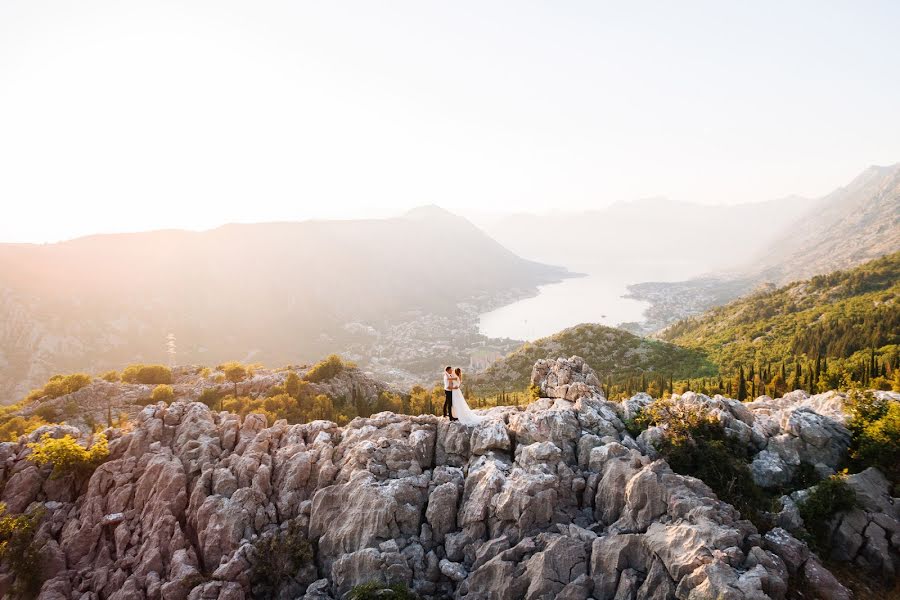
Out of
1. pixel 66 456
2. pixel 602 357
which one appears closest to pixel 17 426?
pixel 66 456

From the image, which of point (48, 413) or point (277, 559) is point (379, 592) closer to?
point (277, 559)

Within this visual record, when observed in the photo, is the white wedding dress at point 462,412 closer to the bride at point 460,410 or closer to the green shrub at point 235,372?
the bride at point 460,410

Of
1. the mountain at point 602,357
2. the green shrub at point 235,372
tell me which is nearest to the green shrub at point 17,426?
the green shrub at point 235,372

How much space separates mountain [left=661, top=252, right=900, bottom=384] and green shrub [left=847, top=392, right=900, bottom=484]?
21.3 metres

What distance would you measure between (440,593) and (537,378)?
2228 cm

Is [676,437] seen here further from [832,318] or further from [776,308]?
[776,308]

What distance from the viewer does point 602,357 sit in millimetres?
82500

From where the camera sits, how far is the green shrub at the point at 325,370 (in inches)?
1580

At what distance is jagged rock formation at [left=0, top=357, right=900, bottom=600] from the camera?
1448 centimetres

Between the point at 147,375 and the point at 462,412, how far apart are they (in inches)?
1367

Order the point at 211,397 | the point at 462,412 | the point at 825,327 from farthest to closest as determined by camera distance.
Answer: the point at 825,327 → the point at 211,397 → the point at 462,412

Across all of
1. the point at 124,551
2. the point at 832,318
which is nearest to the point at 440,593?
the point at 124,551

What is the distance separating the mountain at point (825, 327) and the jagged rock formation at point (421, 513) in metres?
32.6

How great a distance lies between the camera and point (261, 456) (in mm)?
21047
